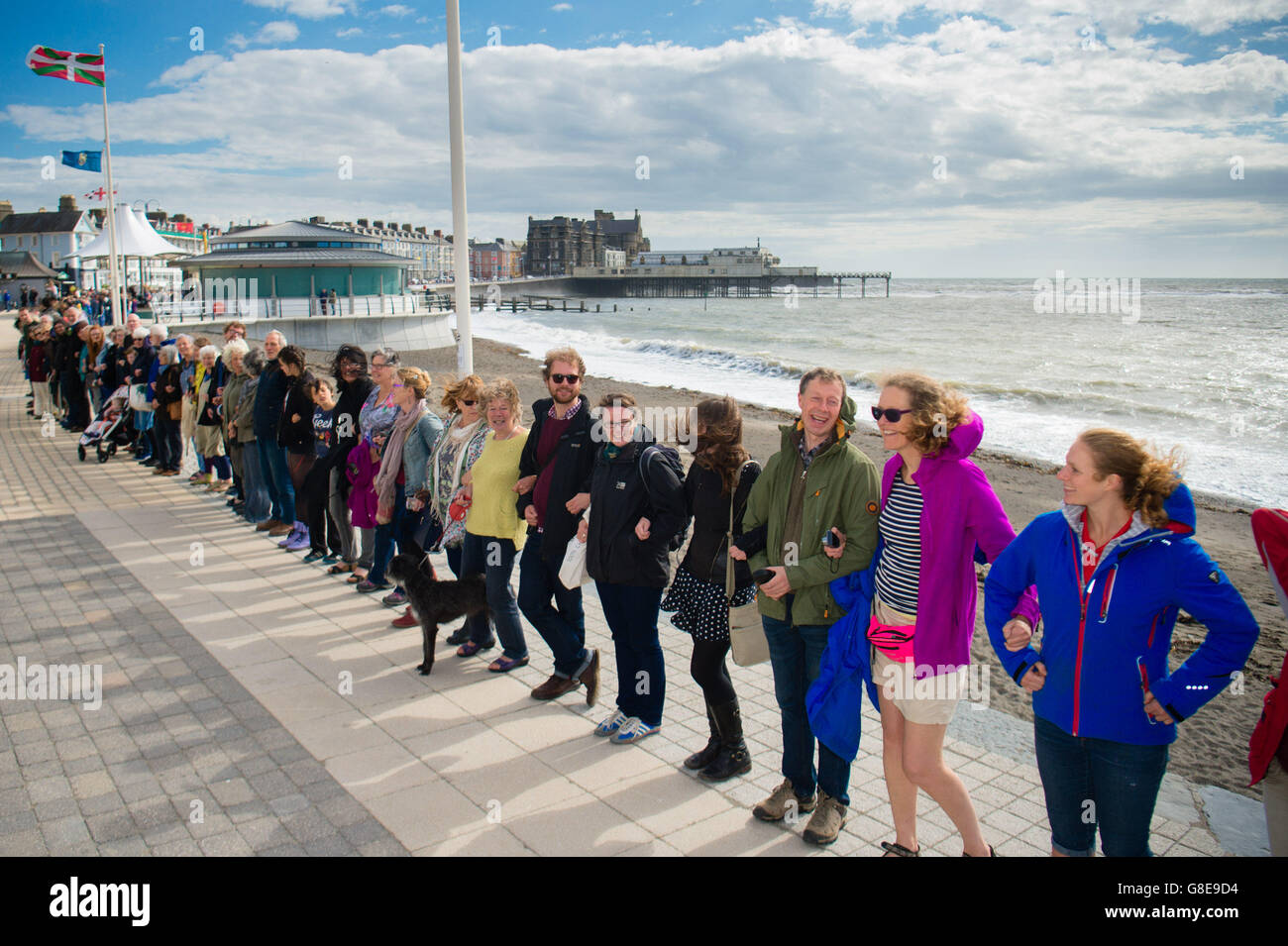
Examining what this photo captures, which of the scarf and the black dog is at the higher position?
the scarf

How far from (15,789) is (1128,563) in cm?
526

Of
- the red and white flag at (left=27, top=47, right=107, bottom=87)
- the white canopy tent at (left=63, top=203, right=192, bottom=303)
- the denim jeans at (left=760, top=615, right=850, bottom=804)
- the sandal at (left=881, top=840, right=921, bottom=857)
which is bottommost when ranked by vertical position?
the sandal at (left=881, top=840, right=921, bottom=857)

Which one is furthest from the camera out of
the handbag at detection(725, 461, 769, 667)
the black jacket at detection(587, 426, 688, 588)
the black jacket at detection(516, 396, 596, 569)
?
the black jacket at detection(516, 396, 596, 569)

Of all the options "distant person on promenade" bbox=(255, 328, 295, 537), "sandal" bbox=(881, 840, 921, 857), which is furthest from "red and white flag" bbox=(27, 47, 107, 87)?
"sandal" bbox=(881, 840, 921, 857)

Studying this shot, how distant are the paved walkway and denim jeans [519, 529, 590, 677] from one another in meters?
0.33

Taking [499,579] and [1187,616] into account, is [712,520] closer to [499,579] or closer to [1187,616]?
[499,579]

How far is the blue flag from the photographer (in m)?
26.5

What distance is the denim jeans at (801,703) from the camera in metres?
4.05

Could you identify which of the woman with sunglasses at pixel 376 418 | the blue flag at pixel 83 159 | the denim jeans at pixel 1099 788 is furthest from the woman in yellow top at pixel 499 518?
the blue flag at pixel 83 159

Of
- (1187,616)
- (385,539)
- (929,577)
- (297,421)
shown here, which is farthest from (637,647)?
(1187,616)

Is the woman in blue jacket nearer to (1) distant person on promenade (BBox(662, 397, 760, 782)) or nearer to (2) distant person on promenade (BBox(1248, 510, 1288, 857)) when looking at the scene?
(2) distant person on promenade (BBox(1248, 510, 1288, 857))

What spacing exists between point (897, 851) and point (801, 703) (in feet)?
2.50

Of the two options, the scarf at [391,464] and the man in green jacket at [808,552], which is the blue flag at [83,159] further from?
the man in green jacket at [808,552]
